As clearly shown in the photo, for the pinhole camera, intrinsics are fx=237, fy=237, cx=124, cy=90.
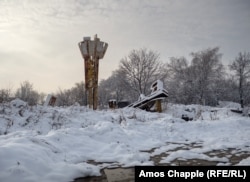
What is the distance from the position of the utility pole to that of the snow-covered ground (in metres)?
4.06

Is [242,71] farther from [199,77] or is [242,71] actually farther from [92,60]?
[92,60]

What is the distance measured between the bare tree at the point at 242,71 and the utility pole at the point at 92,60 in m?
31.8

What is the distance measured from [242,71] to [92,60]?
32.8 meters

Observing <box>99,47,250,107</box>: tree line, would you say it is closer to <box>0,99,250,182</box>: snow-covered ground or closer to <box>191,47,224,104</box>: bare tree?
<box>191,47,224,104</box>: bare tree

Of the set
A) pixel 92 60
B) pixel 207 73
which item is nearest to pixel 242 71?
pixel 207 73

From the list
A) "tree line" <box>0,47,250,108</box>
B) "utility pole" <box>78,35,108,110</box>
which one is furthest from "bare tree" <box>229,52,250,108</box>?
"utility pole" <box>78,35,108,110</box>

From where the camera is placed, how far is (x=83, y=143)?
495cm

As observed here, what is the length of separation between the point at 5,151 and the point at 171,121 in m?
6.42

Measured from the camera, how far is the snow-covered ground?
309 centimetres

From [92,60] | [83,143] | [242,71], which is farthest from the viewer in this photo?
[242,71]

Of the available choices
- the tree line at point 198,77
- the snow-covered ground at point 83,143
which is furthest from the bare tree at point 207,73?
the snow-covered ground at point 83,143

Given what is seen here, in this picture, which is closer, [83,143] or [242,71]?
[83,143]

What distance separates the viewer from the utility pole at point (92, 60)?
45.1ft

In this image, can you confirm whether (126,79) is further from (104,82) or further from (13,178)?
(13,178)
